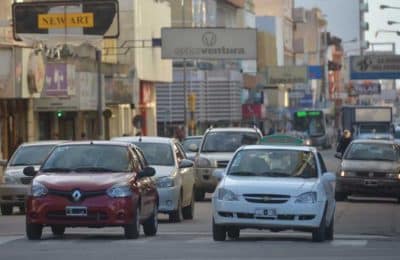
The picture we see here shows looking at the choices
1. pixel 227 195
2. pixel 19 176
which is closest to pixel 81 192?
pixel 227 195

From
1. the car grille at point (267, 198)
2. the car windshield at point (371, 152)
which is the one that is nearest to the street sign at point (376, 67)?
the car windshield at point (371, 152)

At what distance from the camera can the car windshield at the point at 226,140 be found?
1299 inches

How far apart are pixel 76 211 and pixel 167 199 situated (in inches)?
220

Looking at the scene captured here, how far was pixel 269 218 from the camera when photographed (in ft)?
61.0

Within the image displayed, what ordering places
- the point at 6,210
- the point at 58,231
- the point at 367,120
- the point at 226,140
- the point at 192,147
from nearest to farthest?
the point at 58,231, the point at 6,210, the point at 192,147, the point at 226,140, the point at 367,120

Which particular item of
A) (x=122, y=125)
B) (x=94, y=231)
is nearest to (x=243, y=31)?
(x=122, y=125)

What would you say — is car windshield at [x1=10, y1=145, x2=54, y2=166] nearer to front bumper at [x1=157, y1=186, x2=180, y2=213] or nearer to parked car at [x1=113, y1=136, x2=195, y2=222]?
parked car at [x1=113, y1=136, x2=195, y2=222]

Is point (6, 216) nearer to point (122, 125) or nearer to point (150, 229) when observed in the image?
point (150, 229)

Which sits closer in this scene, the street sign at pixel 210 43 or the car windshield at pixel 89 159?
the car windshield at pixel 89 159

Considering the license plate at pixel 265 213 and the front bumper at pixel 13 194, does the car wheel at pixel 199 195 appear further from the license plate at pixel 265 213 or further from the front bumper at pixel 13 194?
the license plate at pixel 265 213

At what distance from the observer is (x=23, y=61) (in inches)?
1721

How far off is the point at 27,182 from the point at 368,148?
10249 mm

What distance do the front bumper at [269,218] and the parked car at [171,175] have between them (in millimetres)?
5190

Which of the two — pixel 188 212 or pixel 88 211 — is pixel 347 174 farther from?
pixel 88 211
